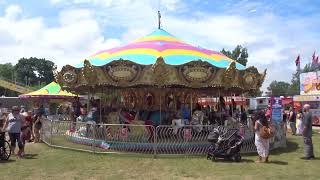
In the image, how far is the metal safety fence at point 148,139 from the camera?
13242 millimetres

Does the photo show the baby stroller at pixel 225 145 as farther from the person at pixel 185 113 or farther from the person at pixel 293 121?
the person at pixel 293 121

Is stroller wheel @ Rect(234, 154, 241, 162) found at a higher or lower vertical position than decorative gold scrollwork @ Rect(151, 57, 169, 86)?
lower

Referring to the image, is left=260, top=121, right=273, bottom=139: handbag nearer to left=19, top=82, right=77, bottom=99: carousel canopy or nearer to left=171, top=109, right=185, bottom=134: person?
left=171, top=109, right=185, bottom=134: person

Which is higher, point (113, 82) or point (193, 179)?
point (113, 82)

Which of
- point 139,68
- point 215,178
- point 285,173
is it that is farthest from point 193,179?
point 139,68

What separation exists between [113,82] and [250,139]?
5.01 m

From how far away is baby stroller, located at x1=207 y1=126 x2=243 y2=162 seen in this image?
1242 cm

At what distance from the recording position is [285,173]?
1057 cm

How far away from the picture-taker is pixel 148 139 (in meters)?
13.7

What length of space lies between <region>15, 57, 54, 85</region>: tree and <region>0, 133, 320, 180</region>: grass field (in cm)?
10200

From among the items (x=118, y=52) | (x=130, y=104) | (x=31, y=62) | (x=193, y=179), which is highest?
(x=31, y=62)

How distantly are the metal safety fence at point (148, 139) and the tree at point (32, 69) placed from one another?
3971 inches

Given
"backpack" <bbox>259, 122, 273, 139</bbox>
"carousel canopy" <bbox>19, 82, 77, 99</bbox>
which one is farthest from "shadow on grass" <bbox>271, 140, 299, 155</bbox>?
"carousel canopy" <bbox>19, 82, 77, 99</bbox>

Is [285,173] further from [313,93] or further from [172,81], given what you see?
[313,93]
